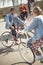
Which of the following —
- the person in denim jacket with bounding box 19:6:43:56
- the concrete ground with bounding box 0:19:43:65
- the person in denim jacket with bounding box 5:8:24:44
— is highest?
the person in denim jacket with bounding box 19:6:43:56

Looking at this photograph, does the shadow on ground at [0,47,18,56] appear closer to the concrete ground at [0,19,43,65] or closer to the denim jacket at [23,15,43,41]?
the concrete ground at [0,19,43,65]

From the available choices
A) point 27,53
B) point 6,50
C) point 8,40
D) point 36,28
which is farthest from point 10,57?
point 36,28

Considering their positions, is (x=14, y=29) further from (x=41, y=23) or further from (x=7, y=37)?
(x=41, y=23)

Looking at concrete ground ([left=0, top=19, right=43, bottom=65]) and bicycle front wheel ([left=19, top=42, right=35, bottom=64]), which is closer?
bicycle front wheel ([left=19, top=42, right=35, bottom=64])

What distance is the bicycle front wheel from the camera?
8633 millimetres

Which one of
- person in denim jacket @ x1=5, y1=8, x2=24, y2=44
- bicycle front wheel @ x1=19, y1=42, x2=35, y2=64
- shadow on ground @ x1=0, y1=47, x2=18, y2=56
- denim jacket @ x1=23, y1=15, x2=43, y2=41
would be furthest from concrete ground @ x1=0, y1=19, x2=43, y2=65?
denim jacket @ x1=23, y1=15, x2=43, y2=41

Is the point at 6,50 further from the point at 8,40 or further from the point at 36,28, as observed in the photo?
the point at 36,28

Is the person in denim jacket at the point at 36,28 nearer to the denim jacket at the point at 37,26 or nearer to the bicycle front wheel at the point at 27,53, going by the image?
the denim jacket at the point at 37,26

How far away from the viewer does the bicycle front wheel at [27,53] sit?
8.63 metres

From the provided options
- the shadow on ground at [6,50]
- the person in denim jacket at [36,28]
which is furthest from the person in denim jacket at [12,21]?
the person in denim jacket at [36,28]

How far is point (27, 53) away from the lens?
892cm

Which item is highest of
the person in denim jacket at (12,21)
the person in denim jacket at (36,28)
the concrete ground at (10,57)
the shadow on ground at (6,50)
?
the person in denim jacket at (36,28)

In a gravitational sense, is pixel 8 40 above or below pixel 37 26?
below

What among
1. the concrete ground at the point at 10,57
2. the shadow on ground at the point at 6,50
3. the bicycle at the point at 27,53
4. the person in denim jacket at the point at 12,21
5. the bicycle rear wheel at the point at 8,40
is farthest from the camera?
the bicycle rear wheel at the point at 8,40
